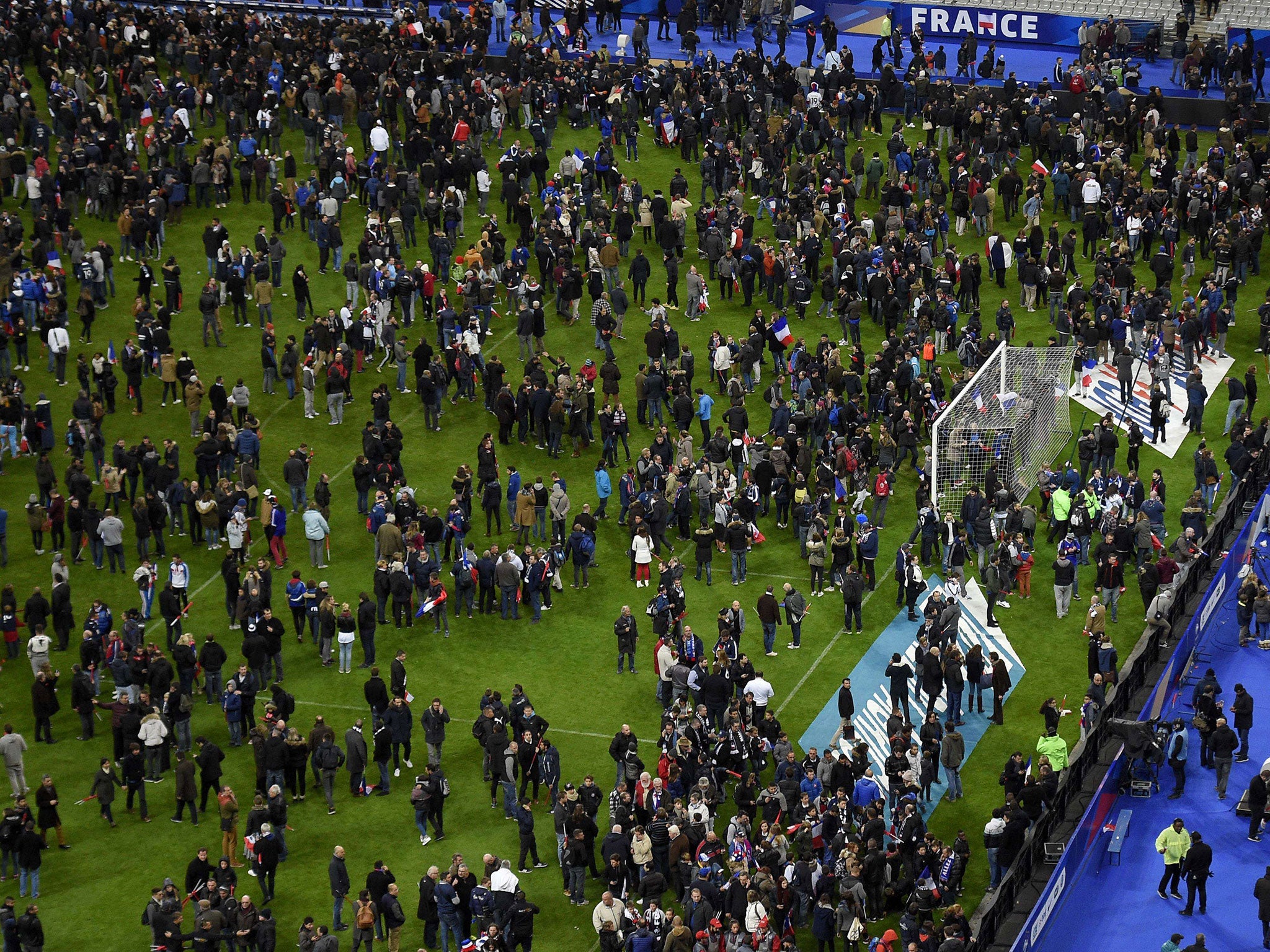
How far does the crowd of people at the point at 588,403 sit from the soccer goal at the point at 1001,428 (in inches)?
26.4

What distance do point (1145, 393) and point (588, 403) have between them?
39.3 ft

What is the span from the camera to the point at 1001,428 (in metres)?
39.2

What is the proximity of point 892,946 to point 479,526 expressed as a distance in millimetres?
14465

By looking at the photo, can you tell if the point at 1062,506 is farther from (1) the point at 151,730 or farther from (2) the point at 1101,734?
(1) the point at 151,730

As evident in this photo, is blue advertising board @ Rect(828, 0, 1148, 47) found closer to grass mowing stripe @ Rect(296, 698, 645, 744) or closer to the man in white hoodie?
grass mowing stripe @ Rect(296, 698, 645, 744)


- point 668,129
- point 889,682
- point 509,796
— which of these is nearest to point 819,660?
point 889,682

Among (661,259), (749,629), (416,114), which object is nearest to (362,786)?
(749,629)

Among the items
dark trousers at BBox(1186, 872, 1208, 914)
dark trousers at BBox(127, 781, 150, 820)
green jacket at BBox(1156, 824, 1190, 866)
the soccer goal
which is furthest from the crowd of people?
dark trousers at BBox(1186, 872, 1208, 914)

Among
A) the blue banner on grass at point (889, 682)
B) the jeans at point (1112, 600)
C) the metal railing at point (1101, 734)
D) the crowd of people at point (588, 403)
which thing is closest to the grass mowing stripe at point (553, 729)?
the crowd of people at point (588, 403)

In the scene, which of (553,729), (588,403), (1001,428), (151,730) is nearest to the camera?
(151,730)

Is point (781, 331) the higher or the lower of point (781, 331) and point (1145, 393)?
the higher

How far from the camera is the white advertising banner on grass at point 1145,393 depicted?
41.9m

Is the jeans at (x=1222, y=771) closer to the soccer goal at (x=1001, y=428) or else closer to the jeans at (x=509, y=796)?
the soccer goal at (x=1001, y=428)

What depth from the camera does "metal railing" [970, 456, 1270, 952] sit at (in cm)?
2831
